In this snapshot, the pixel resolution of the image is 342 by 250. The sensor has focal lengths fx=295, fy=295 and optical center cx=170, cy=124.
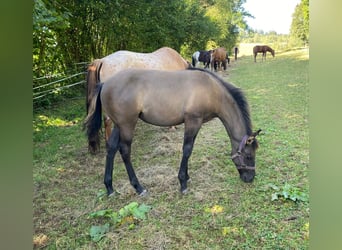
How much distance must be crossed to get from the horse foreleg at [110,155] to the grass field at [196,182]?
1.3 inches

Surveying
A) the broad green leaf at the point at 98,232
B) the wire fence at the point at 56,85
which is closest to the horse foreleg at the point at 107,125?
the wire fence at the point at 56,85

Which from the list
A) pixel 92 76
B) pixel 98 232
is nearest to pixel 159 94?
pixel 92 76

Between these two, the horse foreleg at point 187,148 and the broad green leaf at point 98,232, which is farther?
the horse foreleg at point 187,148

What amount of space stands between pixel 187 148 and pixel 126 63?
0.58 metres

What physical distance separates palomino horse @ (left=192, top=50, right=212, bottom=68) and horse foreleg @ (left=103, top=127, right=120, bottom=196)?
0.58 meters

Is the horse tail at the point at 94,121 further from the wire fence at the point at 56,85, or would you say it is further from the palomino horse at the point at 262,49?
the palomino horse at the point at 262,49

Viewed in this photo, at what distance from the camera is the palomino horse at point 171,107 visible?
1.59m

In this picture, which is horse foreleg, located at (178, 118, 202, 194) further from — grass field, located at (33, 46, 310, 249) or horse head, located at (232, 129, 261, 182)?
horse head, located at (232, 129, 261, 182)

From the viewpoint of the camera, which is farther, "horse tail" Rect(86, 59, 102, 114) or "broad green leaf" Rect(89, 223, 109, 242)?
"horse tail" Rect(86, 59, 102, 114)

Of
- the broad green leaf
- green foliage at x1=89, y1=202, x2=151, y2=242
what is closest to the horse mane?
green foliage at x1=89, y1=202, x2=151, y2=242

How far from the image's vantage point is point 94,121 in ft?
5.32

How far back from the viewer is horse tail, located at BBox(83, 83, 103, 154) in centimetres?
161
